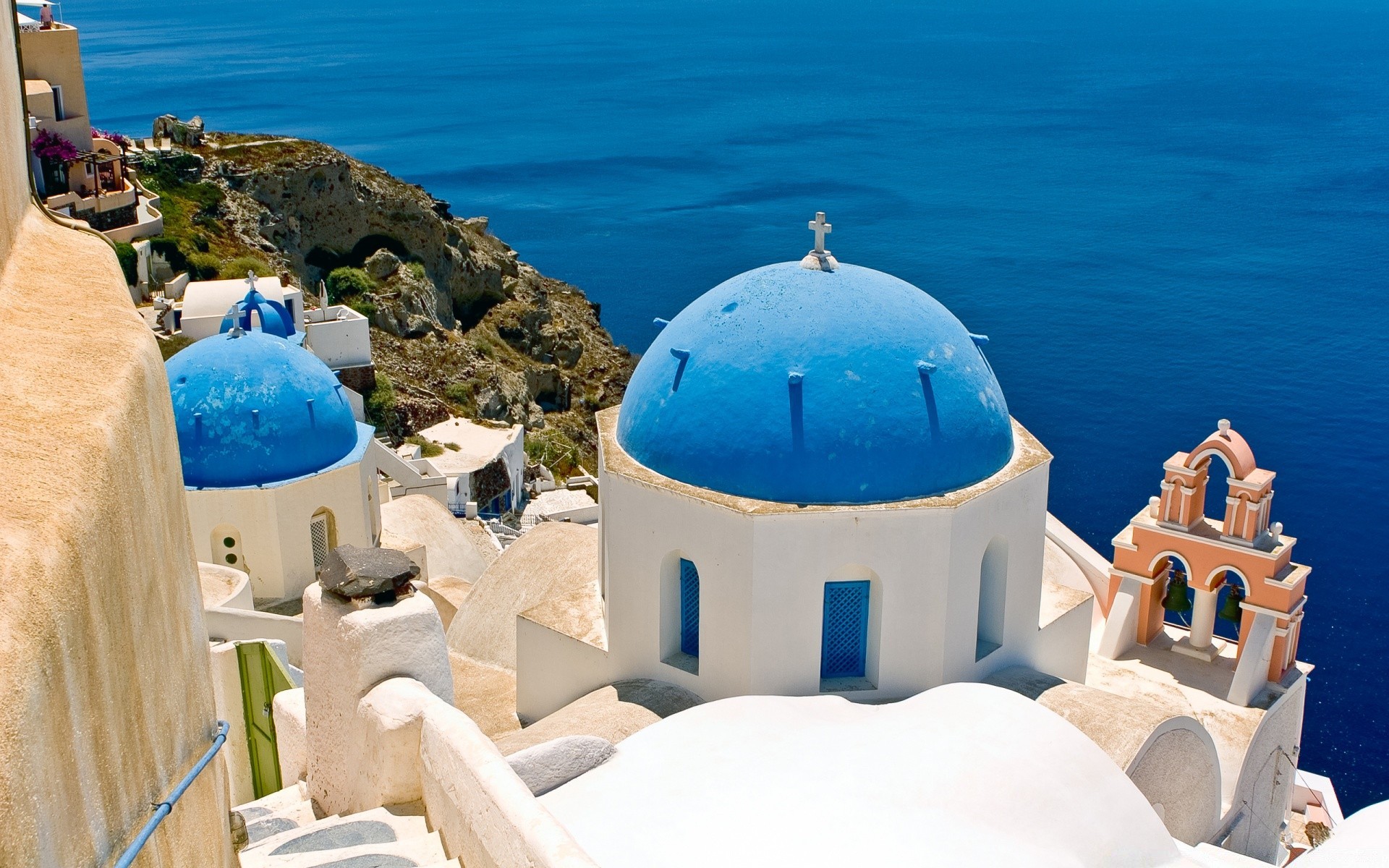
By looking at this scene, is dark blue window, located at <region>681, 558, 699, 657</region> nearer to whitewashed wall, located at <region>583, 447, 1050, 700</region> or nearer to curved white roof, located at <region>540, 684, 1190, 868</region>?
whitewashed wall, located at <region>583, 447, 1050, 700</region>

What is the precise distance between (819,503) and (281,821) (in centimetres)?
490

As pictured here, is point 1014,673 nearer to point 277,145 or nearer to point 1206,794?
point 1206,794

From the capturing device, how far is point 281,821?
9.05 m

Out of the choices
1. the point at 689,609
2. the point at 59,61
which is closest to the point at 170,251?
the point at 59,61

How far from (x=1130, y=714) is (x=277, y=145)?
55.0 m

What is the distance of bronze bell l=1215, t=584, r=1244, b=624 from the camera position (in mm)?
14712

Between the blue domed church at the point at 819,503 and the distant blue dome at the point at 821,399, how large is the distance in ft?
0.06

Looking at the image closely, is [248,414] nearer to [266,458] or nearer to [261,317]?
→ [266,458]

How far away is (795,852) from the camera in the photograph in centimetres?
787

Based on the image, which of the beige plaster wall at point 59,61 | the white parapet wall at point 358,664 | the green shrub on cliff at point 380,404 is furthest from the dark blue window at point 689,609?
the beige plaster wall at point 59,61

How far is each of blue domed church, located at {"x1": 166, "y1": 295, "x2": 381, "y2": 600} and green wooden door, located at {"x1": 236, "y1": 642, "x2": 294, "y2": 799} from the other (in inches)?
174

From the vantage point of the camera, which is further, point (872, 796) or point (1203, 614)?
point (1203, 614)

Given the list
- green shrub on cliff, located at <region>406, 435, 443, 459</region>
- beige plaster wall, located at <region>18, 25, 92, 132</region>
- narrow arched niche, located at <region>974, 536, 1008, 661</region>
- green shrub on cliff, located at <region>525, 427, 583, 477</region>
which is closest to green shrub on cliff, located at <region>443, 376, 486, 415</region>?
green shrub on cliff, located at <region>525, 427, 583, 477</region>

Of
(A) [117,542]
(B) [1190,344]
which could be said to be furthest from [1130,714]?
(B) [1190,344]
